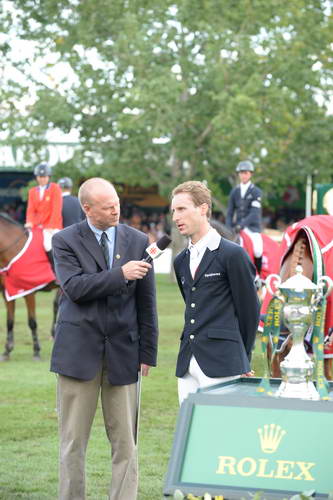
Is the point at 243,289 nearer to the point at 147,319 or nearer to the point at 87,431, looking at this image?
the point at 147,319

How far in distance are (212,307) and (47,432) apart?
379 centimetres

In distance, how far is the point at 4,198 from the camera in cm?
3953

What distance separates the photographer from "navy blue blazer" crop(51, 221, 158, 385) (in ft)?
17.9

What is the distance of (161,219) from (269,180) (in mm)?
9859

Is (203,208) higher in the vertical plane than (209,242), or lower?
higher

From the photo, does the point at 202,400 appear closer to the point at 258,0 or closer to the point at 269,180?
the point at 258,0

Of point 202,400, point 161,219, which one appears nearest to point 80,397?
point 202,400

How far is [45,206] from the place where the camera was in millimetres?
14734

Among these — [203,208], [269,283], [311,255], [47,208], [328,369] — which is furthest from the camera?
[47,208]

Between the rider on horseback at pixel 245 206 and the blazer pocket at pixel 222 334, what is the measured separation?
389 inches

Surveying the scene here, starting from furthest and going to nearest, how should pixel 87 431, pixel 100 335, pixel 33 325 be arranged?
1. pixel 33 325
2. pixel 87 431
3. pixel 100 335

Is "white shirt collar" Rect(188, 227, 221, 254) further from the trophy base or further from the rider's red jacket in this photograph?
the rider's red jacket

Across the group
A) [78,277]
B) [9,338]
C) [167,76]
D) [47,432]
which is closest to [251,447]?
[78,277]

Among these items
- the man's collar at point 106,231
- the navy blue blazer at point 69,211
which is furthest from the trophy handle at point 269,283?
the navy blue blazer at point 69,211
